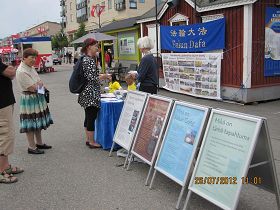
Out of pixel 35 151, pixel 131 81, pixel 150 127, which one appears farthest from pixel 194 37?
pixel 150 127

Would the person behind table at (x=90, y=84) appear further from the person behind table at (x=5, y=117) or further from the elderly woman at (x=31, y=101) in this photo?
the person behind table at (x=5, y=117)

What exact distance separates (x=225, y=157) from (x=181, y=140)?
2.61 feet

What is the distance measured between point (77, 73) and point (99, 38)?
11.3m

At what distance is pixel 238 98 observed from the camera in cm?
1080

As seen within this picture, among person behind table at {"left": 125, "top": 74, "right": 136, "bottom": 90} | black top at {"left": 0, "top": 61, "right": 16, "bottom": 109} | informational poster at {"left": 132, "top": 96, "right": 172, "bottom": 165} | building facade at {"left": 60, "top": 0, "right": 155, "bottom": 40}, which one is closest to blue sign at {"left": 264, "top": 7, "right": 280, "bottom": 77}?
person behind table at {"left": 125, "top": 74, "right": 136, "bottom": 90}

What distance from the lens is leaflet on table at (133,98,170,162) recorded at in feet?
15.8

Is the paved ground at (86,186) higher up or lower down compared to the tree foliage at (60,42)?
lower down

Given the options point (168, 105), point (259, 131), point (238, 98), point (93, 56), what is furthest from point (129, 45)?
point (259, 131)

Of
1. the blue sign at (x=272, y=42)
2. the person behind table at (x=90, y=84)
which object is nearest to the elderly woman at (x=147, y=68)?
the person behind table at (x=90, y=84)

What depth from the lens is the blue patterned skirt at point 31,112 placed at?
6137mm

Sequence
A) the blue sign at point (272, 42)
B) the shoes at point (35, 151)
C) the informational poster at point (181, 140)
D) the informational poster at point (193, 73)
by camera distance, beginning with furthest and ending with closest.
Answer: the informational poster at point (193, 73) < the blue sign at point (272, 42) < the shoes at point (35, 151) < the informational poster at point (181, 140)

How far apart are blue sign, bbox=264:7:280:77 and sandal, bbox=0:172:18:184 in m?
8.29

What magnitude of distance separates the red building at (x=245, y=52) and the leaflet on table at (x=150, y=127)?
6179 mm
